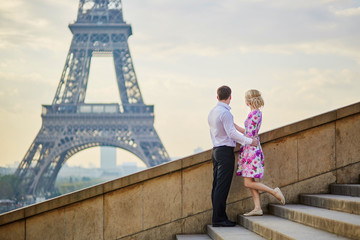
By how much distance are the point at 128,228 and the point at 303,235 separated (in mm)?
2924

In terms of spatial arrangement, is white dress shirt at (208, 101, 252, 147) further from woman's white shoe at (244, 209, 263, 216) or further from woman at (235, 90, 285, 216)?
woman's white shoe at (244, 209, 263, 216)

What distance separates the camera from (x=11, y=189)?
60.1 meters

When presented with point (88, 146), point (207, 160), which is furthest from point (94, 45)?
point (207, 160)

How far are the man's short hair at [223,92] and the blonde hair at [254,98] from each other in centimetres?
26

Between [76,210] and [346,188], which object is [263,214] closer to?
[346,188]

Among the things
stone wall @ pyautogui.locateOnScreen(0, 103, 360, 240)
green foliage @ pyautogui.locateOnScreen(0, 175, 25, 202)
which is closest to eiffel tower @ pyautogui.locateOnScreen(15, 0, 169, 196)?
green foliage @ pyautogui.locateOnScreen(0, 175, 25, 202)

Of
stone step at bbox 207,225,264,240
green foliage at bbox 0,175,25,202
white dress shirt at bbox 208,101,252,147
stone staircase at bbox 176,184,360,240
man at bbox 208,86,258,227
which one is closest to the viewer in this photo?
stone staircase at bbox 176,184,360,240

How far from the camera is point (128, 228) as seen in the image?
24.2 ft

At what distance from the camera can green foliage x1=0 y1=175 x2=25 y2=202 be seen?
56628mm

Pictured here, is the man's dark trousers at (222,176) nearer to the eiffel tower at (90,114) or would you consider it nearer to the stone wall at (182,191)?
the stone wall at (182,191)

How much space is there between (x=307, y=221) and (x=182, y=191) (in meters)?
2.09

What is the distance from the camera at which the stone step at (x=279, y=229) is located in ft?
17.1

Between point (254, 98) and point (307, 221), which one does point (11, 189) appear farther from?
point (307, 221)

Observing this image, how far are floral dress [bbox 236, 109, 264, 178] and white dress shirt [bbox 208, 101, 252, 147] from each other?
0.78ft
